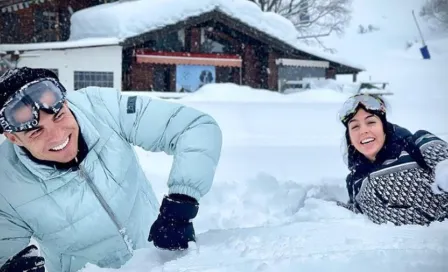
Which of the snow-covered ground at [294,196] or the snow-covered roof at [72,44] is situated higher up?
the snow-covered roof at [72,44]

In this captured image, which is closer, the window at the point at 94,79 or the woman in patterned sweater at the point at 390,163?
the woman in patterned sweater at the point at 390,163

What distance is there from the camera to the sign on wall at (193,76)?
269 inches

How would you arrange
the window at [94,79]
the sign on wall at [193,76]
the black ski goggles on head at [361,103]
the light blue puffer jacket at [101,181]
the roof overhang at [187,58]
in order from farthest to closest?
the sign on wall at [193,76], the roof overhang at [187,58], the window at [94,79], the black ski goggles on head at [361,103], the light blue puffer jacket at [101,181]

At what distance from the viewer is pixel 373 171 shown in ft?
4.59

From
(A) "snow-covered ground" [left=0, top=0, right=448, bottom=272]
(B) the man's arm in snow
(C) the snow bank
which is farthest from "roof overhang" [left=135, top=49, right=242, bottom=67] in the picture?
(B) the man's arm in snow

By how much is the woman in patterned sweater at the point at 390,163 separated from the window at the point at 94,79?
4.72 m

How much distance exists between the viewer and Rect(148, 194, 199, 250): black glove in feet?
2.29

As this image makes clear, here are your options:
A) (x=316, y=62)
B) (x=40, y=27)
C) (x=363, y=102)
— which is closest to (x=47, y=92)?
(x=363, y=102)

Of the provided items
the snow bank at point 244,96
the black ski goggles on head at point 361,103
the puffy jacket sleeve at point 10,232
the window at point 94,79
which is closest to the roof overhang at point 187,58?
the window at point 94,79

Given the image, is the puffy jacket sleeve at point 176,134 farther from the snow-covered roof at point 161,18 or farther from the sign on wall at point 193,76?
the sign on wall at point 193,76

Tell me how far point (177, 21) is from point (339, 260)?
6.10 m

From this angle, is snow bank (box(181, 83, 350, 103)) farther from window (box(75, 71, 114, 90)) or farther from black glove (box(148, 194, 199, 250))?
black glove (box(148, 194, 199, 250))

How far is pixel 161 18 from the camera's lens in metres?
6.38

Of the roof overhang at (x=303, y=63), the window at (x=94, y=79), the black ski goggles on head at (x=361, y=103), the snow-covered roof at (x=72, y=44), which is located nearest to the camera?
the black ski goggles on head at (x=361, y=103)
